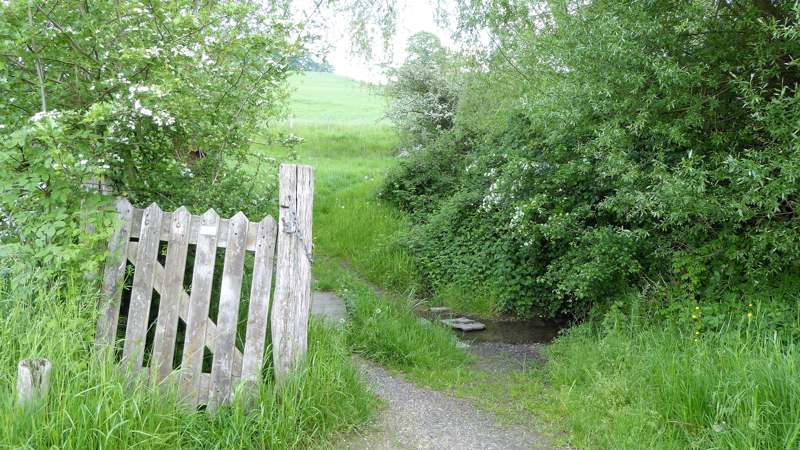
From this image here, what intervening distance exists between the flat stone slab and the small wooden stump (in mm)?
3941

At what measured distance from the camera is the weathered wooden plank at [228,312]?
434cm

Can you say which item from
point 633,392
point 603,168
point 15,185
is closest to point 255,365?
point 15,185

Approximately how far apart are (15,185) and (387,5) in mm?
7033

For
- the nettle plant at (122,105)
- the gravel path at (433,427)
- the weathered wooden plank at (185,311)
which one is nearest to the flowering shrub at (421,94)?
the nettle plant at (122,105)

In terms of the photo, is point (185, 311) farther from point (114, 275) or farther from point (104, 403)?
point (104, 403)

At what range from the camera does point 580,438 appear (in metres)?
4.64

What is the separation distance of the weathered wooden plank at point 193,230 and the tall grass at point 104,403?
0.51 meters

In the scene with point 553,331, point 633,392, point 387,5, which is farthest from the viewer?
point 387,5

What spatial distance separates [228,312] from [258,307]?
0.21 meters

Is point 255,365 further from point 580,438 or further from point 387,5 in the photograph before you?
point 387,5

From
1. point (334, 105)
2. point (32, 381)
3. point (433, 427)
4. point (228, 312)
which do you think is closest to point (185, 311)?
point (228, 312)

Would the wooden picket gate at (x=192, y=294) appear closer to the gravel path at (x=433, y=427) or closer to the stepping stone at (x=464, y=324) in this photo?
the gravel path at (x=433, y=427)

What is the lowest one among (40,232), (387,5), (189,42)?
(40,232)

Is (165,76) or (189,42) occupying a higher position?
(189,42)
